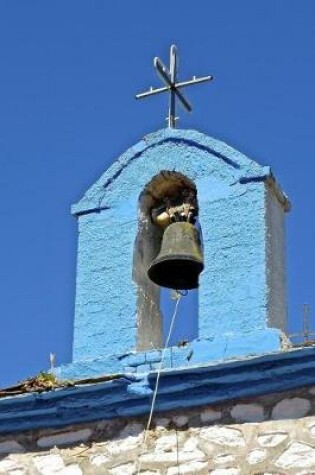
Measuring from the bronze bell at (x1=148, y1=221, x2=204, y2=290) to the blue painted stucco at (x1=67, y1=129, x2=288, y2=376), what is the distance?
0.34ft

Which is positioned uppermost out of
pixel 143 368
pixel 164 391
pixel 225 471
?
pixel 143 368

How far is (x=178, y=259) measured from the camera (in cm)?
622

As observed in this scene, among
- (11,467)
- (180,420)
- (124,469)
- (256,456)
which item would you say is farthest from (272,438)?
(11,467)

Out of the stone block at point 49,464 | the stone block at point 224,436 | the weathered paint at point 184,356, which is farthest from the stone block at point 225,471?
the stone block at point 49,464

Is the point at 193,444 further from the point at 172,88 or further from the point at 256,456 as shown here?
the point at 172,88

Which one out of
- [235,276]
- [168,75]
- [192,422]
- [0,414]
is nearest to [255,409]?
[192,422]

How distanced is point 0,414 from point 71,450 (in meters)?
0.41

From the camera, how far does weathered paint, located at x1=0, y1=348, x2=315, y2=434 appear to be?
5.55 m

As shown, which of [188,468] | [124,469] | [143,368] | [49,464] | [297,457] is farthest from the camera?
[143,368]

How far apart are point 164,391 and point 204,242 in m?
0.82

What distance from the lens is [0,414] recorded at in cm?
604

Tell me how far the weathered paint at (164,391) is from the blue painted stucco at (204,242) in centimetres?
19

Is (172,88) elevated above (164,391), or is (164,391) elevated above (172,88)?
(172,88)

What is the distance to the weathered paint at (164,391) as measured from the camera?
5547 mm
